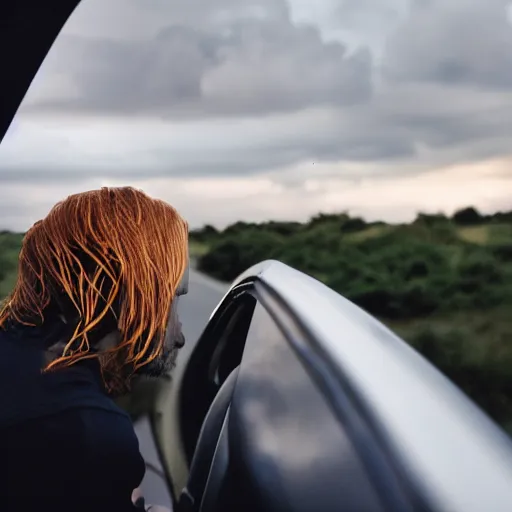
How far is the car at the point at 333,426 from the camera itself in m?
0.91

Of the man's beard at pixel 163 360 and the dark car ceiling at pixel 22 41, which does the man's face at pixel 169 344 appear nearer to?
the man's beard at pixel 163 360

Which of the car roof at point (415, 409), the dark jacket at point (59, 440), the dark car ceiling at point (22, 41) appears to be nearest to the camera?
the car roof at point (415, 409)

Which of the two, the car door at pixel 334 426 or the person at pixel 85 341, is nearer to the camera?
the car door at pixel 334 426

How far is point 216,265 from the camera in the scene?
1.99m

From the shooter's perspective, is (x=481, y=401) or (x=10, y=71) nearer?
(x=481, y=401)

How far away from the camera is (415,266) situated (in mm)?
1926

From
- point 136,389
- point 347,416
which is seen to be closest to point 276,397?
point 347,416

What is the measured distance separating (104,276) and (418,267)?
2.67 feet

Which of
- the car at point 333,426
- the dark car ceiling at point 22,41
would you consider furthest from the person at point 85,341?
the dark car ceiling at point 22,41

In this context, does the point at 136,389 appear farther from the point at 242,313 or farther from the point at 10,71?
the point at 10,71

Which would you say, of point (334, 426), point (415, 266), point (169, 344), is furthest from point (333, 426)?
point (415, 266)

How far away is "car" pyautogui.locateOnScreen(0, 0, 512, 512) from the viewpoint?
906mm

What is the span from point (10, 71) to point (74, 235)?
1066 mm

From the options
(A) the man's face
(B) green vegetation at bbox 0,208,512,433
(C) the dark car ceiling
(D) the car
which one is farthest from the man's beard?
(C) the dark car ceiling
